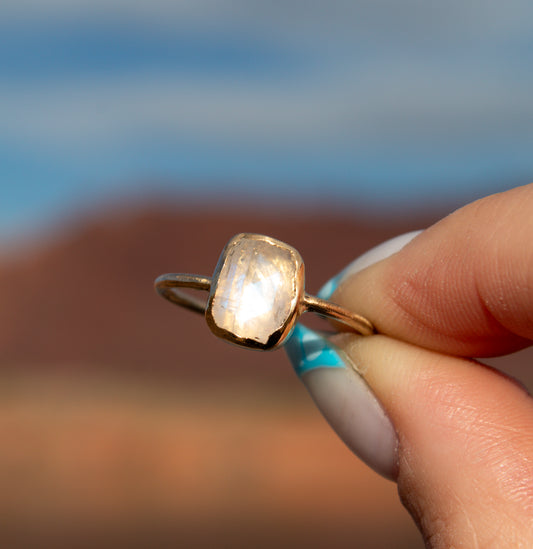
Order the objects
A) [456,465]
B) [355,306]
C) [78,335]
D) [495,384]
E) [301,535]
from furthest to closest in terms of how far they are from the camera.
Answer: [78,335] → [301,535] → [355,306] → [495,384] → [456,465]

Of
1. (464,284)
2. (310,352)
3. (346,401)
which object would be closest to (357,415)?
(346,401)

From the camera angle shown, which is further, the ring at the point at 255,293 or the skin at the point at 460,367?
the ring at the point at 255,293

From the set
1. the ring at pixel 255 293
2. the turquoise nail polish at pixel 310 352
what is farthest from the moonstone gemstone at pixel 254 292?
the turquoise nail polish at pixel 310 352

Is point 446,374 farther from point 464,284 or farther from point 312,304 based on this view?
point 312,304

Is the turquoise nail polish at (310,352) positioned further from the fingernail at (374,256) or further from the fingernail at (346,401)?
the fingernail at (374,256)

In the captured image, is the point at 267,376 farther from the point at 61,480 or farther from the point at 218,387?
the point at 61,480

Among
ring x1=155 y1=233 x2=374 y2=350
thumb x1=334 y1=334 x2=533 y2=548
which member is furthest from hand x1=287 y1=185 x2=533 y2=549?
ring x1=155 y1=233 x2=374 y2=350

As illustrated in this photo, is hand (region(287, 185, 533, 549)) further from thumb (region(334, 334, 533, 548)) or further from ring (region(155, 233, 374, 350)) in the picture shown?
ring (region(155, 233, 374, 350))

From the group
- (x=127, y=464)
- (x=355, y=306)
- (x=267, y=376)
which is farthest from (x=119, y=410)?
(x=355, y=306)
